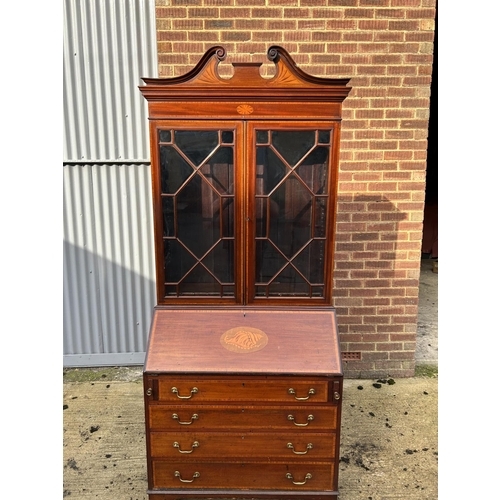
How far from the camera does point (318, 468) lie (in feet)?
7.22

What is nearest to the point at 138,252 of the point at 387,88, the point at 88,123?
the point at 88,123

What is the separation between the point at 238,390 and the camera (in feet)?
6.89

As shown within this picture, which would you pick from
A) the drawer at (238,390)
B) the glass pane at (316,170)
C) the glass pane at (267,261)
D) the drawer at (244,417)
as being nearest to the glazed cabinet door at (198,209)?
the glass pane at (267,261)

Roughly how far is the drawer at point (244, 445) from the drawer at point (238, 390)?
0.63ft

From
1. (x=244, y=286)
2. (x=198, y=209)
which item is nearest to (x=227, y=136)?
(x=198, y=209)

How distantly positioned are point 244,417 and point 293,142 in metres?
1.38

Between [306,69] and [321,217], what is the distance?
1273 millimetres

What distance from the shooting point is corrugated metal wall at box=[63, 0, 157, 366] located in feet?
9.93

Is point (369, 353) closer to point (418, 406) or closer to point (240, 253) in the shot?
point (418, 406)

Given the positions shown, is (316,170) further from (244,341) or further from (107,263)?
(107,263)

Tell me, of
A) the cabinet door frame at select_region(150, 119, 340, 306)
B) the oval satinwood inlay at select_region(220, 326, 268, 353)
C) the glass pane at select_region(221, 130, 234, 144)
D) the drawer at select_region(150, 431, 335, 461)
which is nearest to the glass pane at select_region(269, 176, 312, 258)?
the cabinet door frame at select_region(150, 119, 340, 306)

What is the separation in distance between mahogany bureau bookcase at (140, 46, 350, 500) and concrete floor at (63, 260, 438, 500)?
36 centimetres

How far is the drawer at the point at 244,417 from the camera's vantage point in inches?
83.7

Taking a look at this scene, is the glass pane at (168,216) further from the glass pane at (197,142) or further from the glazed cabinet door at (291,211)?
the glazed cabinet door at (291,211)
